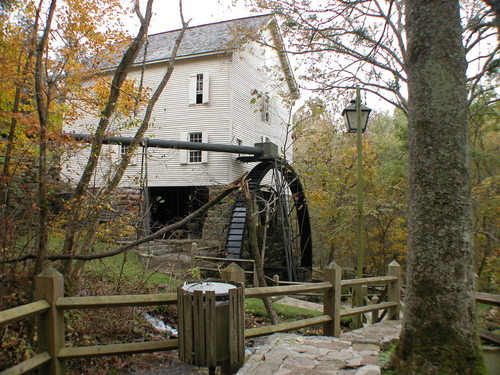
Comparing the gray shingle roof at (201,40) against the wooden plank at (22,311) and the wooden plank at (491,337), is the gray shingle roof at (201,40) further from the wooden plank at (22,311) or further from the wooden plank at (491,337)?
the wooden plank at (22,311)

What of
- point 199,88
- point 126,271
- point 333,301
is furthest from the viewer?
point 199,88

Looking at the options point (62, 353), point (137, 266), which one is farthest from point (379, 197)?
point (62, 353)

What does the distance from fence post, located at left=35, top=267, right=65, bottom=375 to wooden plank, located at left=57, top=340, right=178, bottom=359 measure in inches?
3.3

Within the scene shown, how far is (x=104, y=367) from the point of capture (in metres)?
5.58

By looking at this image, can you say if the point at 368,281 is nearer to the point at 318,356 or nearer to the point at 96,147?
the point at 318,356

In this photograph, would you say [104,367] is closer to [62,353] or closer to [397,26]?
[62,353]

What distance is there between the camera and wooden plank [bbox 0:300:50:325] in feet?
9.65

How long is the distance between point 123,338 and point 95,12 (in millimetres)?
7781

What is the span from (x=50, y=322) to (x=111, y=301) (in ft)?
1.65

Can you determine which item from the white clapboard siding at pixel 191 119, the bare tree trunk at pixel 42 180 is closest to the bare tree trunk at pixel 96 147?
the bare tree trunk at pixel 42 180

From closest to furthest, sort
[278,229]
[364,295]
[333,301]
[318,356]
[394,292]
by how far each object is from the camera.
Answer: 1. [318,356]
2. [333,301]
3. [394,292]
4. [364,295]
5. [278,229]

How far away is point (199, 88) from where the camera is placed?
17750mm

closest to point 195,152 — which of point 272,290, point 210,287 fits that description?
point 272,290

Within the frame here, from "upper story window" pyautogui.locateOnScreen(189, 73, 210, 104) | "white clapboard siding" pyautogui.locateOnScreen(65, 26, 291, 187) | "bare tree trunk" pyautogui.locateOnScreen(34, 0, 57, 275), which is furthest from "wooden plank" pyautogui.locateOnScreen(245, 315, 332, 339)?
"upper story window" pyautogui.locateOnScreen(189, 73, 210, 104)
